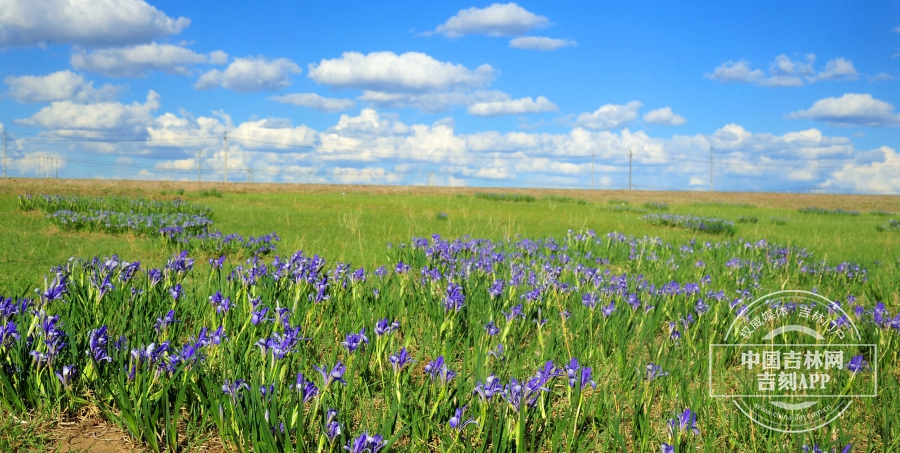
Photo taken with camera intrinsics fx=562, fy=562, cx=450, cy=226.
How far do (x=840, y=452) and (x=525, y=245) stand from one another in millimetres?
5833

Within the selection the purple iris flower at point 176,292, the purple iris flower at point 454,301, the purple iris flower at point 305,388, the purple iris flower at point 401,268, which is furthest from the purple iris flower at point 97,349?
the purple iris flower at point 401,268

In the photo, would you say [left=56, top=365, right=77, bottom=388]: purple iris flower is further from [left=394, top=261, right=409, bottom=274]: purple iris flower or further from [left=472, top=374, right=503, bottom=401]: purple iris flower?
[left=394, top=261, right=409, bottom=274]: purple iris flower

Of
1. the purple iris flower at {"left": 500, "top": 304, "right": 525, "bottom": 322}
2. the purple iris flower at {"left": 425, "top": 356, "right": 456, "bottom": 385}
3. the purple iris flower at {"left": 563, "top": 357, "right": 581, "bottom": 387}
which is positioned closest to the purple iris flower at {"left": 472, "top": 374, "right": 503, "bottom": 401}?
the purple iris flower at {"left": 425, "top": 356, "right": 456, "bottom": 385}

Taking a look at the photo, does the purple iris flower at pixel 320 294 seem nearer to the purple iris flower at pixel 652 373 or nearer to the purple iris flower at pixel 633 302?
the purple iris flower at pixel 652 373

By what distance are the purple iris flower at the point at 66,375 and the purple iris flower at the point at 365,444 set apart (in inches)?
68.7

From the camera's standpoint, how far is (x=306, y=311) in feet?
15.1

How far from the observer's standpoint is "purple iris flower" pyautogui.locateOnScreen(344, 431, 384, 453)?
2.40 metres

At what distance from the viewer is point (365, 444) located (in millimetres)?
2408

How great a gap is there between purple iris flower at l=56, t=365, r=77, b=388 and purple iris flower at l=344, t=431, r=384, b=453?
1745mm

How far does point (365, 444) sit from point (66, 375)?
6.08ft

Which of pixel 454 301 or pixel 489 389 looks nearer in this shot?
pixel 489 389

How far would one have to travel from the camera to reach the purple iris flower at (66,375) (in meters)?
3.03

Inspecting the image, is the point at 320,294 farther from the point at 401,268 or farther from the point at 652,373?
the point at 652,373

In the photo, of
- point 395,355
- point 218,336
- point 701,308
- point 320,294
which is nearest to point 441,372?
point 395,355
